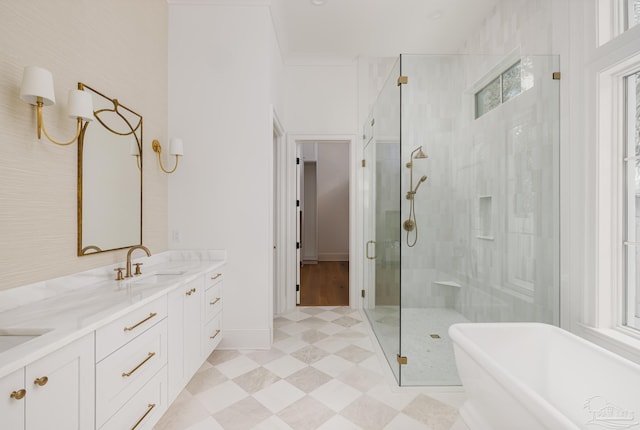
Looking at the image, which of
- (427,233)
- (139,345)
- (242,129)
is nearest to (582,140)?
(427,233)

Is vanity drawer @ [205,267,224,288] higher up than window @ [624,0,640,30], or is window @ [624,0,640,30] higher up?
window @ [624,0,640,30]

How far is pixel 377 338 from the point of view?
112 inches

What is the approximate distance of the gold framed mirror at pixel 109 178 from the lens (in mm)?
1682

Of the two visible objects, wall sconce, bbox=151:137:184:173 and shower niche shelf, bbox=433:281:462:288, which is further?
wall sconce, bbox=151:137:184:173

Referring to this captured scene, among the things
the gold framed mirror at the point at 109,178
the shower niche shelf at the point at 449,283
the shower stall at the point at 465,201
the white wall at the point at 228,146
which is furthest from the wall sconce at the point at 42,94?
the shower niche shelf at the point at 449,283

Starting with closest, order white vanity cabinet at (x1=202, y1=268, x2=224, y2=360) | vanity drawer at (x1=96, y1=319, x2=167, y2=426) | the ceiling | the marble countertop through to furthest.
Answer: the marble countertop
vanity drawer at (x1=96, y1=319, x2=167, y2=426)
white vanity cabinet at (x1=202, y1=268, x2=224, y2=360)
the ceiling

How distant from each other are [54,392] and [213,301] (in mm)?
1431

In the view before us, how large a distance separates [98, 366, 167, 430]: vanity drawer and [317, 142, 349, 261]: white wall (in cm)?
599

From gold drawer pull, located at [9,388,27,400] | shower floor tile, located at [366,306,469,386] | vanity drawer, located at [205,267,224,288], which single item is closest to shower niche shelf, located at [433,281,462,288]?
shower floor tile, located at [366,306,469,386]

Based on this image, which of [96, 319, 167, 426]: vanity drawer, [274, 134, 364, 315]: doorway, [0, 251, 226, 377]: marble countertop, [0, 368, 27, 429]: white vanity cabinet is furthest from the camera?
[274, 134, 364, 315]: doorway

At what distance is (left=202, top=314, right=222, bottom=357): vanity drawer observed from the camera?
2.18 metres

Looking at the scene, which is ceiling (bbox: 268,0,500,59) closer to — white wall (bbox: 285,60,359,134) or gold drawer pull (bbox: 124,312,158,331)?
white wall (bbox: 285,60,359,134)

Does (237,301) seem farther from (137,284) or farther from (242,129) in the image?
(242,129)

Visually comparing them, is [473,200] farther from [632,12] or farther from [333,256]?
[333,256]
